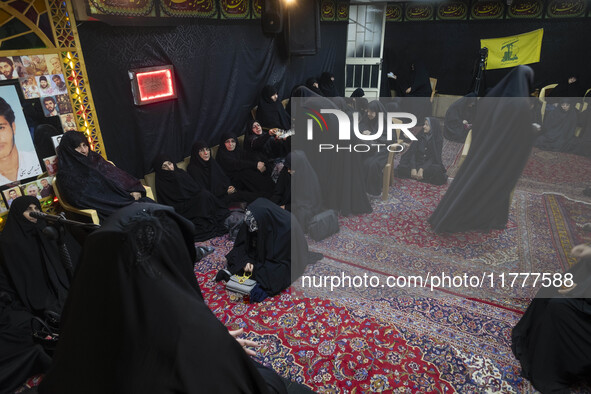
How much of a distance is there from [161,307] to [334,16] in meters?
8.05

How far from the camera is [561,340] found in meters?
2.22

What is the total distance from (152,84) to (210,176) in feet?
4.05

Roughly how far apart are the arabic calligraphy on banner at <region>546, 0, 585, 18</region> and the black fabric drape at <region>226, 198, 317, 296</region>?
7.74m

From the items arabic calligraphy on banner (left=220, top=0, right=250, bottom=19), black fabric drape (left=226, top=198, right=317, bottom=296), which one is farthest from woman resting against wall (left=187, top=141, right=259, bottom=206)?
arabic calligraphy on banner (left=220, top=0, right=250, bottom=19)

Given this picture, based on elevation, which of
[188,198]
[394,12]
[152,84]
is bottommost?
[188,198]

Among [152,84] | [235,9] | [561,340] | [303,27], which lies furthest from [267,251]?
[303,27]

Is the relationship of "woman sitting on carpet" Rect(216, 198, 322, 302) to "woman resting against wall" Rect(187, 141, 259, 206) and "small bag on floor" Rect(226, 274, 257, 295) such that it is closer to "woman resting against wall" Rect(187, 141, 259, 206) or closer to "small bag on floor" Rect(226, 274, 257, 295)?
"small bag on floor" Rect(226, 274, 257, 295)

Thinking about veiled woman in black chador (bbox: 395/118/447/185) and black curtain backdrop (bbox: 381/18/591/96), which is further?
black curtain backdrop (bbox: 381/18/591/96)

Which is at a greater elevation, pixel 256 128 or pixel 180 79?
pixel 180 79

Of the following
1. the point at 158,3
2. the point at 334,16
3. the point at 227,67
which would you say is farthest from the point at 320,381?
the point at 334,16

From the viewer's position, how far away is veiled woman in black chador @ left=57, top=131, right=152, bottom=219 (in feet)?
11.5

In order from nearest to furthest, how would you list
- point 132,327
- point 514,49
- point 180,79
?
point 132,327, point 180,79, point 514,49

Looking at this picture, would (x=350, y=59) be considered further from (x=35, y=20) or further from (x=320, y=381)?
(x=320, y=381)
